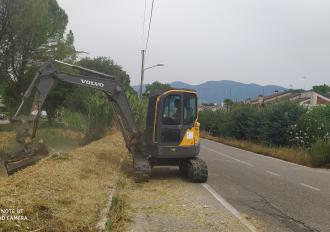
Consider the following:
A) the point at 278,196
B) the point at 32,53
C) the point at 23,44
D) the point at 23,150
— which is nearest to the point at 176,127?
the point at 278,196

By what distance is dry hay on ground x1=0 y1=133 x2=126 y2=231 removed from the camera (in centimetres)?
Answer: 719

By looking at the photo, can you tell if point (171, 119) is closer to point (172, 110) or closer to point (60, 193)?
point (172, 110)

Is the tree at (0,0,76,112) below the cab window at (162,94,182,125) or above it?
Answer: above

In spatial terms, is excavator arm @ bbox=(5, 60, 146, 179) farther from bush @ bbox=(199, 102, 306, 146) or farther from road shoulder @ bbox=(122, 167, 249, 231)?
bush @ bbox=(199, 102, 306, 146)

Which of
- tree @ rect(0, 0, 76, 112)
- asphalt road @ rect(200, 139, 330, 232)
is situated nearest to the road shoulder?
asphalt road @ rect(200, 139, 330, 232)

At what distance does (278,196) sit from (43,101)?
709 cm

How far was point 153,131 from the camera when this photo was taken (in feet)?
46.4

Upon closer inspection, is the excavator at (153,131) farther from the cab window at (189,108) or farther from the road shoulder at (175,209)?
the road shoulder at (175,209)

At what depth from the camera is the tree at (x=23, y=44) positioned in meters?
37.3

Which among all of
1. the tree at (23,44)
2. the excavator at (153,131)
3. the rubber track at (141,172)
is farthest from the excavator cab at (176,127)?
the tree at (23,44)

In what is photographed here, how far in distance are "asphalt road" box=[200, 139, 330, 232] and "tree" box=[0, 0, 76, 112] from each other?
25588mm

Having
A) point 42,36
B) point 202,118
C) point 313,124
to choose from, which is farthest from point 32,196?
point 202,118

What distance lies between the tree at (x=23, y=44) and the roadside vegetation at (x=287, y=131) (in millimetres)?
18308

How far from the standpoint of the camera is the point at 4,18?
37.2 meters
